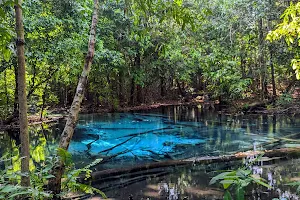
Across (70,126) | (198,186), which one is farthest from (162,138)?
(70,126)

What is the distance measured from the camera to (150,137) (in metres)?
8.00

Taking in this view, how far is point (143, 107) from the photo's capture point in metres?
16.6

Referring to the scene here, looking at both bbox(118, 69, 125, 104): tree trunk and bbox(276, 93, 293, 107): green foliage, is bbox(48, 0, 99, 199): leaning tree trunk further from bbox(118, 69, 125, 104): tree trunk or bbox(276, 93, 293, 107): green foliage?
bbox(118, 69, 125, 104): tree trunk

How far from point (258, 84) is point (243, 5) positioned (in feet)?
20.5

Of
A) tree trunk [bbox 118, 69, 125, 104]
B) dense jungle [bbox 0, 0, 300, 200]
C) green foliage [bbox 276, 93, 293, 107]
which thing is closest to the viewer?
dense jungle [bbox 0, 0, 300, 200]

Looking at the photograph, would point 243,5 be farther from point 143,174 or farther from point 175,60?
point 143,174

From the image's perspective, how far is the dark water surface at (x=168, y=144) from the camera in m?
4.04

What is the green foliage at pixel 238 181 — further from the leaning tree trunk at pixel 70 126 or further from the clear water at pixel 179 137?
the clear water at pixel 179 137

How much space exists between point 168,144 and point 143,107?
965cm

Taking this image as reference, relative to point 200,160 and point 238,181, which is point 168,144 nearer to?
point 200,160

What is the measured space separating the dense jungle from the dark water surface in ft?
0.09

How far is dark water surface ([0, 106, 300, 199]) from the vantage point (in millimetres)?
4043

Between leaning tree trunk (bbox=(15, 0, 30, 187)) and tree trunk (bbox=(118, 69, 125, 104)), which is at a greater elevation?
tree trunk (bbox=(118, 69, 125, 104))

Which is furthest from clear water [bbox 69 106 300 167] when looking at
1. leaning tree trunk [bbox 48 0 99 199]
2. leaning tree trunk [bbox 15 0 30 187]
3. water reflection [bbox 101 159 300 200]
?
leaning tree trunk [bbox 15 0 30 187]
